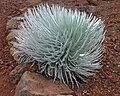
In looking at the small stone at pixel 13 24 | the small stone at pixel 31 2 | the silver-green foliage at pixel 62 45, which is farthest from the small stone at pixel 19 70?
the small stone at pixel 31 2

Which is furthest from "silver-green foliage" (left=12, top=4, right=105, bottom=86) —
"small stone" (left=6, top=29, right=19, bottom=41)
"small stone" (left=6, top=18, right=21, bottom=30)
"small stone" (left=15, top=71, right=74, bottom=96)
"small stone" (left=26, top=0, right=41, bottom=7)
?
"small stone" (left=26, top=0, right=41, bottom=7)

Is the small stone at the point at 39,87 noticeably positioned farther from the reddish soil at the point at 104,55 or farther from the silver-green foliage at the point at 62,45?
the reddish soil at the point at 104,55

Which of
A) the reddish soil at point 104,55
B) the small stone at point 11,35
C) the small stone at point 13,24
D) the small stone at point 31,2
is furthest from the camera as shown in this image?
the small stone at point 31,2

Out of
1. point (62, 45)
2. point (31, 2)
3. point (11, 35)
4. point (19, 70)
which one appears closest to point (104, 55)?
point (62, 45)

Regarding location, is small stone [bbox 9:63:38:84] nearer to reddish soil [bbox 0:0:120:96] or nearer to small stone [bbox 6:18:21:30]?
reddish soil [bbox 0:0:120:96]

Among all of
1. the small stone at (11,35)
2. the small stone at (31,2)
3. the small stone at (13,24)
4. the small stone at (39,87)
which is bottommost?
the small stone at (39,87)

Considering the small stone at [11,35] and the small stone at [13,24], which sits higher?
the small stone at [13,24]

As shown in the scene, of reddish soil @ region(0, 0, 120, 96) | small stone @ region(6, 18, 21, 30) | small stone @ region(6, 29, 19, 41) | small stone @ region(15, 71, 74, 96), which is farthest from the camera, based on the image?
small stone @ region(6, 18, 21, 30)
